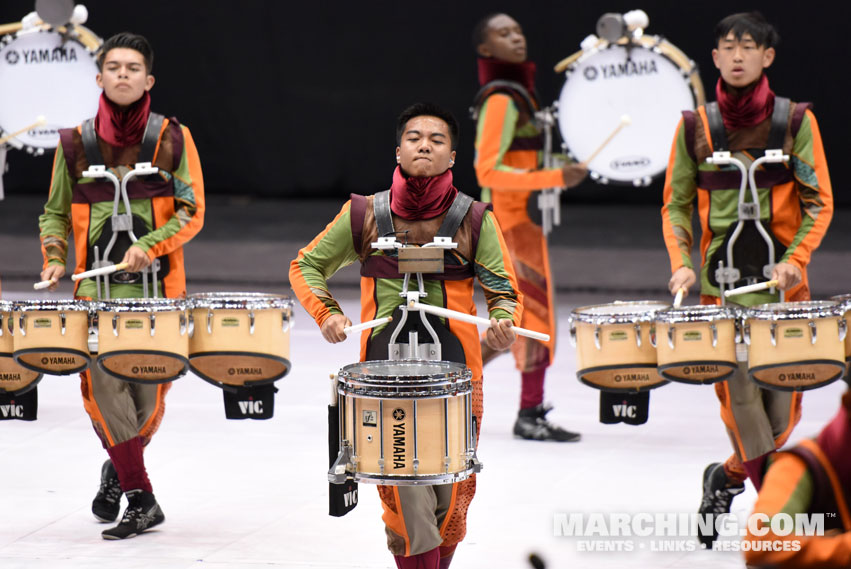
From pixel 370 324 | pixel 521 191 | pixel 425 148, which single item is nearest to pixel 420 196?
pixel 425 148

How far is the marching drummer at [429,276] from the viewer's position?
440 centimetres

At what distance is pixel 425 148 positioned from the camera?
14.6 feet

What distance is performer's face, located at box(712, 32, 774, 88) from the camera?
5.30 m

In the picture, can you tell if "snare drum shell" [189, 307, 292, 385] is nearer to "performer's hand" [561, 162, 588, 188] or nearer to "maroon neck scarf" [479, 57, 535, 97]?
"performer's hand" [561, 162, 588, 188]

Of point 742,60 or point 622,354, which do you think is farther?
point 742,60

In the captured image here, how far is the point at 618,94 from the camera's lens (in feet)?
25.1

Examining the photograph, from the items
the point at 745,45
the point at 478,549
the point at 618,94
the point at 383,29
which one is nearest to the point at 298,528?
the point at 478,549

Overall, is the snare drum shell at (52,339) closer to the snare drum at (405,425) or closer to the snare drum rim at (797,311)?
the snare drum at (405,425)

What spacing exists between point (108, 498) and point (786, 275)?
285 centimetres

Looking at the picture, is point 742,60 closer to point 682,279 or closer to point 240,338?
point 682,279

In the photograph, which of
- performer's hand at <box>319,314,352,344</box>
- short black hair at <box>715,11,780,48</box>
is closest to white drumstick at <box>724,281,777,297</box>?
short black hair at <box>715,11,780,48</box>

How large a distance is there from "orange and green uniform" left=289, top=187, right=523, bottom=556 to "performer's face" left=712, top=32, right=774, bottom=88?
1.34m

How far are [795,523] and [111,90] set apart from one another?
376 cm

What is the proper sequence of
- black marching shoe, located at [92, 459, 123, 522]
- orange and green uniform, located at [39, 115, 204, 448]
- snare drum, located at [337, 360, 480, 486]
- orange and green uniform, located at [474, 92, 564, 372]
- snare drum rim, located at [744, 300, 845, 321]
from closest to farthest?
snare drum, located at [337, 360, 480, 486], snare drum rim, located at [744, 300, 845, 321], orange and green uniform, located at [39, 115, 204, 448], black marching shoe, located at [92, 459, 123, 522], orange and green uniform, located at [474, 92, 564, 372]
